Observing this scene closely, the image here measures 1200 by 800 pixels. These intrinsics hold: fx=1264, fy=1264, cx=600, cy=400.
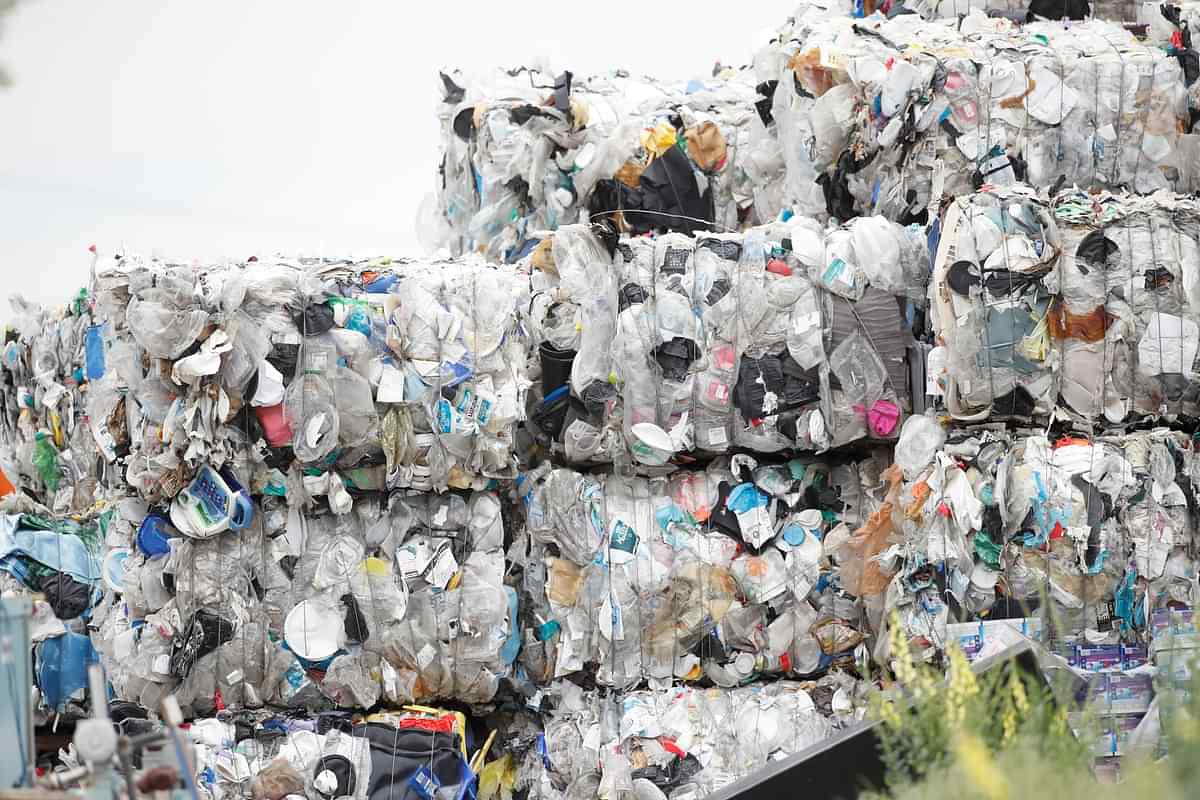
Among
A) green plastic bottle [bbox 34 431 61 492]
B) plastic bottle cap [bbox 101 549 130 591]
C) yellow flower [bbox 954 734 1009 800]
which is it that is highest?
yellow flower [bbox 954 734 1009 800]

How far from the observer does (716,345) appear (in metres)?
2.72

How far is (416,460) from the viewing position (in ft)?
8.55

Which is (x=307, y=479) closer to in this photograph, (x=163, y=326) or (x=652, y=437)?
(x=163, y=326)

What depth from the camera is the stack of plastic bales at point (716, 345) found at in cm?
271

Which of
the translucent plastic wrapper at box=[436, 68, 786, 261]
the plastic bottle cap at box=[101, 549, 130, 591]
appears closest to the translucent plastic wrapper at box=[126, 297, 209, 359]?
the plastic bottle cap at box=[101, 549, 130, 591]

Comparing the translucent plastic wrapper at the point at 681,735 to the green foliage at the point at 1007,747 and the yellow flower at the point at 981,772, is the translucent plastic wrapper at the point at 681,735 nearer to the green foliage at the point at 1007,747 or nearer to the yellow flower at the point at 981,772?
the green foliage at the point at 1007,747

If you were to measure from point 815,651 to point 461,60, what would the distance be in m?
2.73

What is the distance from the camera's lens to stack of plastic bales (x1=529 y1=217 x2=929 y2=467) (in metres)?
2.71

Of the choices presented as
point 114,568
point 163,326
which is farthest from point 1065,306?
point 114,568

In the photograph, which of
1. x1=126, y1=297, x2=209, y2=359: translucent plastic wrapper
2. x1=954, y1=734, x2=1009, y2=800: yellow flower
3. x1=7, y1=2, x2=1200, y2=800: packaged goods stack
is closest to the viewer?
x1=954, y1=734, x2=1009, y2=800: yellow flower

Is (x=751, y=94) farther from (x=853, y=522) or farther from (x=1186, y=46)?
(x=853, y=522)

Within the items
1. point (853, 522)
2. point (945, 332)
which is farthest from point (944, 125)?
point (853, 522)

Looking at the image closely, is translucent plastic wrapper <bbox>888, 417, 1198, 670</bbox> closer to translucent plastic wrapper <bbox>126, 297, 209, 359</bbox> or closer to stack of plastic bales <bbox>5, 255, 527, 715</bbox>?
stack of plastic bales <bbox>5, 255, 527, 715</bbox>

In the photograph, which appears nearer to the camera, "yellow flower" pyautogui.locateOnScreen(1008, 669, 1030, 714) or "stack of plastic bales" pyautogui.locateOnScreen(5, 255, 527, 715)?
"yellow flower" pyautogui.locateOnScreen(1008, 669, 1030, 714)
